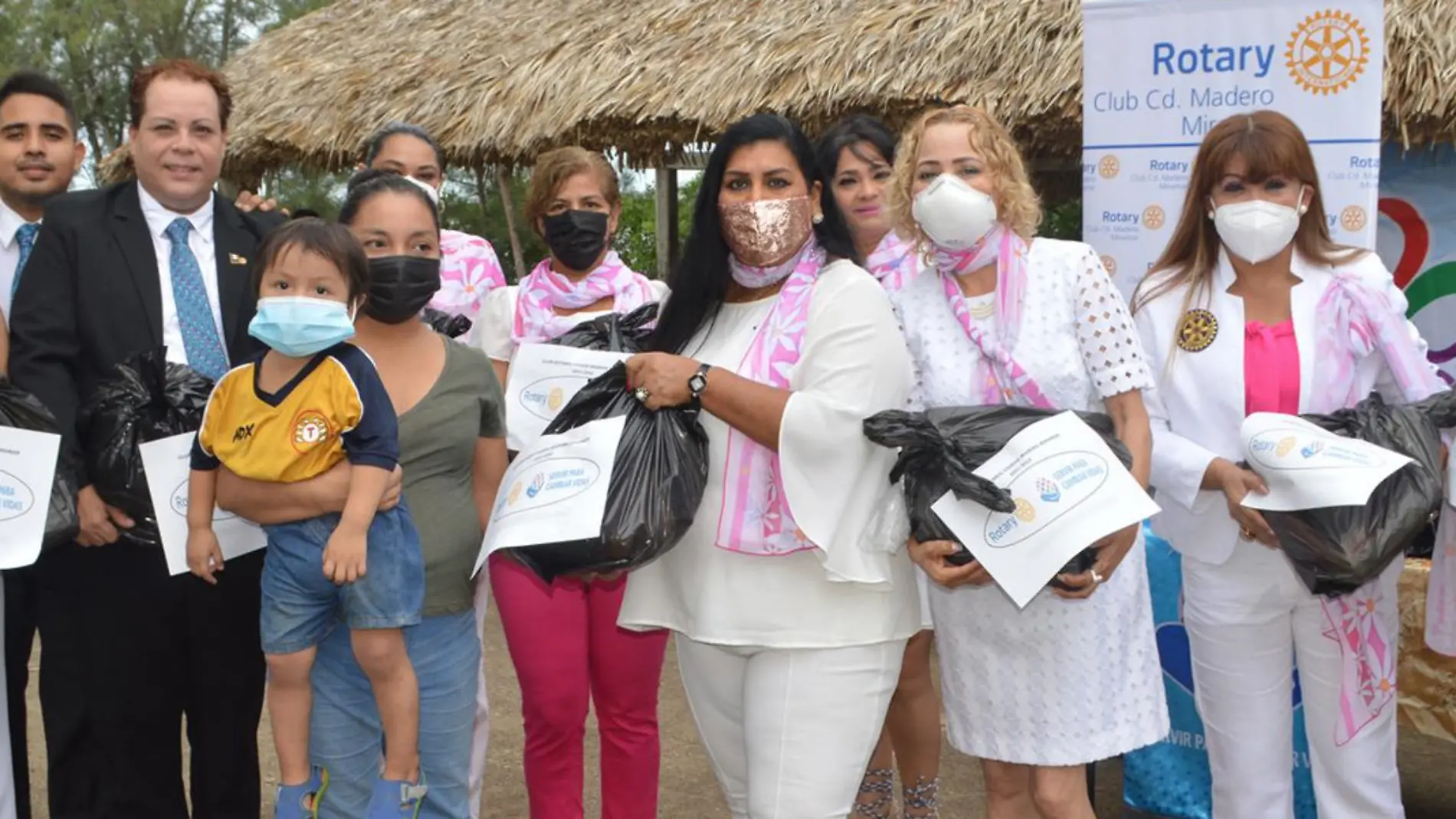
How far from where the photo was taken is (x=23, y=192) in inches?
157

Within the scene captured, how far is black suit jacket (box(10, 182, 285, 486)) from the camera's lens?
11.1ft

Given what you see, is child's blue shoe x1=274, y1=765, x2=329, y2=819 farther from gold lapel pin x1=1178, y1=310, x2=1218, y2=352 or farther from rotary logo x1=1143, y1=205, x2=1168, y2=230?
rotary logo x1=1143, y1=205, x2=1168, y2=230

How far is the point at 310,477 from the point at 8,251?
1.62 metres

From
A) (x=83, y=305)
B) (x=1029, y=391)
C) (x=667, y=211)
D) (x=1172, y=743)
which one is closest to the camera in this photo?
(x=1029, y=391)

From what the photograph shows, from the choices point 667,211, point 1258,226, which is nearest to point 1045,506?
point 1258,226

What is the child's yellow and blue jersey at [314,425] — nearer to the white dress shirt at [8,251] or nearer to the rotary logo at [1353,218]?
the white dress shirt at [8,251]

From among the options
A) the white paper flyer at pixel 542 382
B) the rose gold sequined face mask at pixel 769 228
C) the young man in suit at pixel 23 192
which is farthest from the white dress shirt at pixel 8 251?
the rose gold sequined face mask at pixel 769 228

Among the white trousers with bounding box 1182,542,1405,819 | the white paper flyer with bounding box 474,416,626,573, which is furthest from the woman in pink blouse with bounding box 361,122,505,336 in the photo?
the white trousers with bounding box 1182,542,1405,819

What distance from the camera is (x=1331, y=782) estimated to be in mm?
3359

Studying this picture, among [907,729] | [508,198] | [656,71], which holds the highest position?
[656,71]

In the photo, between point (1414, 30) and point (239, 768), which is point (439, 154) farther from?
point (1414, 30)

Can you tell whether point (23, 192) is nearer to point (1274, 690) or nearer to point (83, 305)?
point (83, 305)

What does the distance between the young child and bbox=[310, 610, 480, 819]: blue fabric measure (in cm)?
4

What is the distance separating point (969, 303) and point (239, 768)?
2.33m
